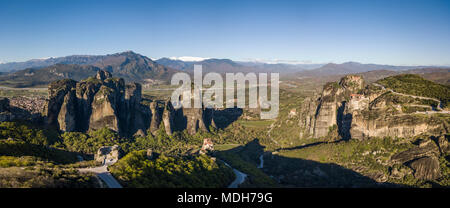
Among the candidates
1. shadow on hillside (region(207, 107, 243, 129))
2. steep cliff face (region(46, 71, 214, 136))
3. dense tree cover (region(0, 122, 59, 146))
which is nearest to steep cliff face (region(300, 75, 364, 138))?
shadow on hillside (region(207, 107, 243, 129))

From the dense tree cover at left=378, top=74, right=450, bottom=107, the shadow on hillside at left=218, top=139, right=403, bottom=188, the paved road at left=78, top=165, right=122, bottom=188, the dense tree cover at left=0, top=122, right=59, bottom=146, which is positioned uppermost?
the dense tree cover at left=378, top=74, right=450, bottom=107

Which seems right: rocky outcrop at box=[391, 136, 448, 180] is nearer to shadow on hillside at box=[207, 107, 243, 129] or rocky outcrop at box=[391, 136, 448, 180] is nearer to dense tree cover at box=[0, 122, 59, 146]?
shadow on hillside at box=[207, 107, 243, 129]

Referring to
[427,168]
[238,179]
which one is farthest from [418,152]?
[238,179]

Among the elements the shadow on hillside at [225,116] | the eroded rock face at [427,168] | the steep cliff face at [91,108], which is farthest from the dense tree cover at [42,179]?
the shadow on hillside at [225,116]

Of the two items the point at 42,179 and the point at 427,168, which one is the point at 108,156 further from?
the point at 427,168

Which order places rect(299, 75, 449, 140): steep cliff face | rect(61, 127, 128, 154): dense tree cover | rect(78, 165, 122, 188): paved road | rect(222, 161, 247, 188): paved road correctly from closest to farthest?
rect(78, 165, 122, 188): paved road → rect(222, 161, 247, 188): paved road → rect(299, 75, 449, 140): steep cliff face → rect(61, 127, 128, 154): dense tree cover
